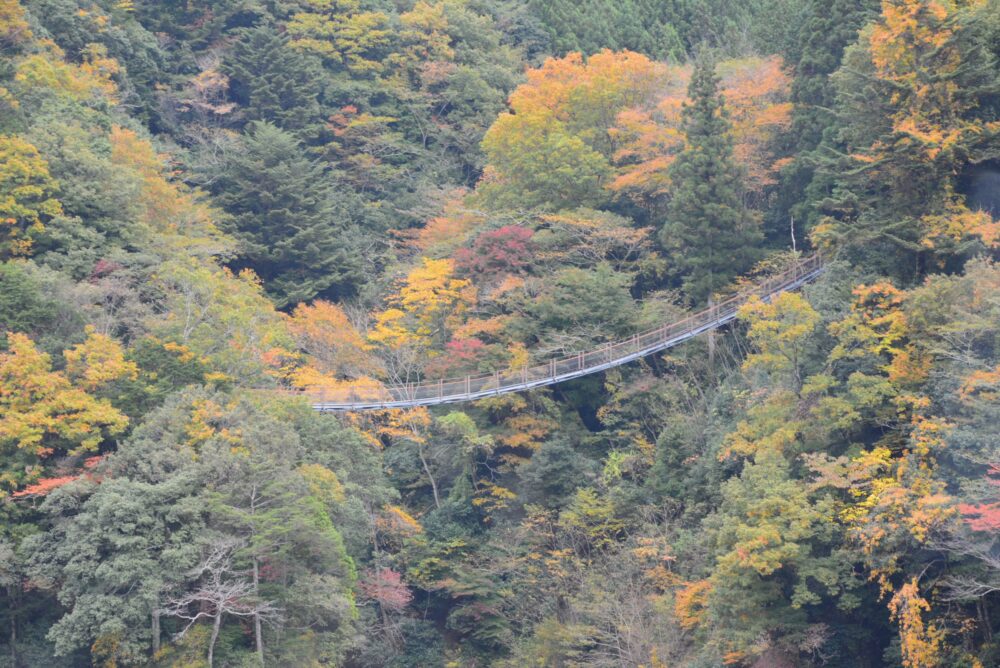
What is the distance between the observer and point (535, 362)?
28406 mm

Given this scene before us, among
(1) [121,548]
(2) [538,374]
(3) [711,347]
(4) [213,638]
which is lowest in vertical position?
(4) [213,638]

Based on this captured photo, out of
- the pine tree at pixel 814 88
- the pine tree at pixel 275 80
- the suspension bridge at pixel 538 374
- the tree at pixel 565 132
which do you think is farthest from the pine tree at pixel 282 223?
the pine tree at pixel 814 88

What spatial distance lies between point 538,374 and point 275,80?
17668mm

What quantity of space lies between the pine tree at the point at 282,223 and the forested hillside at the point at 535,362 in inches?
4.1

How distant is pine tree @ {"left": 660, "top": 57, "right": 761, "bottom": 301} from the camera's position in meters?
28.1

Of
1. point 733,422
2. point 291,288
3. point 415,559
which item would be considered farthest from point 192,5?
point 733,422

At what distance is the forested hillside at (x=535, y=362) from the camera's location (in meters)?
19.9

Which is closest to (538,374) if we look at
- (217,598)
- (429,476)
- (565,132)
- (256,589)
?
(429,476)

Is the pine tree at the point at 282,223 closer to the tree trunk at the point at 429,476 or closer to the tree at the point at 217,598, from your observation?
the tree trunk at the point at 429,476

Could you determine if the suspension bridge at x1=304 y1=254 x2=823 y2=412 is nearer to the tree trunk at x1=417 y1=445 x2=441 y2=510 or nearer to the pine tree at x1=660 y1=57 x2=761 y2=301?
the pine tree at x1=660 y1=57 x2=761 y2=301

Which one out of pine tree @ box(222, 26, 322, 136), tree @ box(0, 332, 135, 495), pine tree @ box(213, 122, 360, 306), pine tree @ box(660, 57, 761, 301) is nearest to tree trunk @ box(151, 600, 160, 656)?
tree @ box(0, 332, 135, 495)

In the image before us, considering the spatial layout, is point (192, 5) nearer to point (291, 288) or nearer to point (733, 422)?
point (291, 288)

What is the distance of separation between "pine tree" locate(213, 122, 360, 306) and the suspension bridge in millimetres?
7674

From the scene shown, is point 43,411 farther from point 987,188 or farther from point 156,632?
point 987,188
